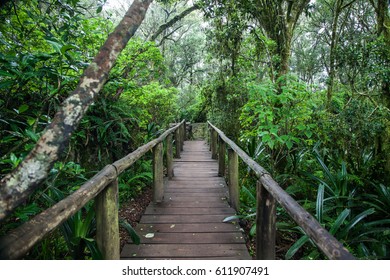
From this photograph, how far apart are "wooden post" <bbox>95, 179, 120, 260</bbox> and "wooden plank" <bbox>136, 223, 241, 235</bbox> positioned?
1135mm

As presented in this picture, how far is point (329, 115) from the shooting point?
12.1 ft

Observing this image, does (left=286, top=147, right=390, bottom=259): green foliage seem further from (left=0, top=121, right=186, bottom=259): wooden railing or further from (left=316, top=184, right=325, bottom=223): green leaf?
(left=0, top=121, right=186, bottom=259): wooden railing

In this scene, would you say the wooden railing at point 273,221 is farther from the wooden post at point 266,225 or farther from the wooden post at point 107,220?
the wooden post at point 107,220

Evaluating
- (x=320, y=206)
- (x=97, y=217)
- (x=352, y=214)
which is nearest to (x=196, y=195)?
(x=320, y=206)

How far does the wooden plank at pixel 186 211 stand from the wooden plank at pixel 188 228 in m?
0.34

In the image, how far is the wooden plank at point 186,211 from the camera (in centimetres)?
343

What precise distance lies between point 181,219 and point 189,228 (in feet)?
0.94

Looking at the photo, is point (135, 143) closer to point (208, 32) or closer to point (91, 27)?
point (91, 27)

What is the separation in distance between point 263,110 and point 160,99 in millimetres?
4688

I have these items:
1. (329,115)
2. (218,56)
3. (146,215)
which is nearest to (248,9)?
(218,56)

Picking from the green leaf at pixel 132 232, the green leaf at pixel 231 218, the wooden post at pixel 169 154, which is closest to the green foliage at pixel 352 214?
the green leaf at pixel 231 218

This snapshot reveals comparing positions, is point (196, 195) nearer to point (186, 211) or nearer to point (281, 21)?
point (186, 211)

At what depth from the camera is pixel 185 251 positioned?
2.48 m

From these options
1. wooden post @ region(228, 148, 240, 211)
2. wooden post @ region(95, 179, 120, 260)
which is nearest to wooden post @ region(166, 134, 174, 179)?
wooden post @ region(228, 148, 240, 211)
